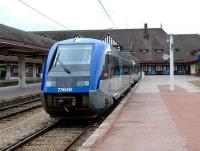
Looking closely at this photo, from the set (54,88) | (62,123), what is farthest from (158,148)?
(62,123)

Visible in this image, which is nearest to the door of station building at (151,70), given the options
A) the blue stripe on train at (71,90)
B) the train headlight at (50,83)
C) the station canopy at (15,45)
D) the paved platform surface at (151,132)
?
the station canopy at (15,45)

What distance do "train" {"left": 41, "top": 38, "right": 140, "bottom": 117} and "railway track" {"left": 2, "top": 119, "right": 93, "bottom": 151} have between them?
1.53 ft

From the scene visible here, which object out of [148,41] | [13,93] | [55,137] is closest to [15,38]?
[13,93]

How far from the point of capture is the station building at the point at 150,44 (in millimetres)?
84875

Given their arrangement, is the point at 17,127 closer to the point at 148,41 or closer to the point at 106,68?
the point at 106,68

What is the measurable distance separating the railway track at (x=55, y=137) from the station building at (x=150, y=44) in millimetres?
67624

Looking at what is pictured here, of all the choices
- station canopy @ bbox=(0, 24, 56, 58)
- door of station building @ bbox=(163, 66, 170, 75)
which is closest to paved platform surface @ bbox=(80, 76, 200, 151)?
station canopy @ bbox=(0, 24, 56, 58)

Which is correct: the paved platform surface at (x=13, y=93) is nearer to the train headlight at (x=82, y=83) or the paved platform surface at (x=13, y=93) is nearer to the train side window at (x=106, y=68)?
the train side window at (x=106, y=68)

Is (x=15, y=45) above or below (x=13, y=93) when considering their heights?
above

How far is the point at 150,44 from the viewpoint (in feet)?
295

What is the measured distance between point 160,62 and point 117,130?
74.1m

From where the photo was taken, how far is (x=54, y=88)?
518 inches

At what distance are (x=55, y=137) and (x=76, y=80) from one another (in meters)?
2.02

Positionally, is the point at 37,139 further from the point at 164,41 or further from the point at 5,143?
the point at 164,41
